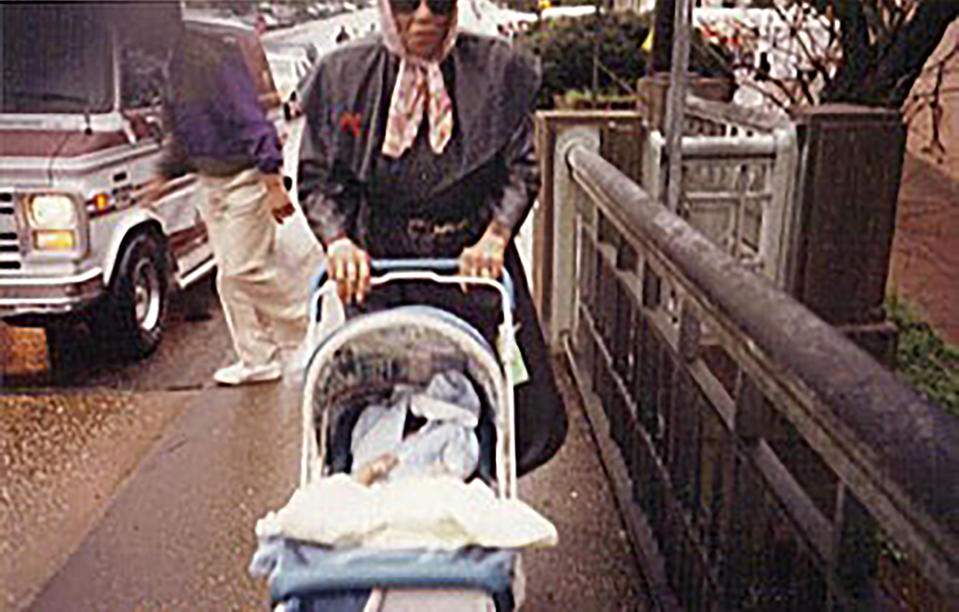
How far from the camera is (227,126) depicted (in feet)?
16.6

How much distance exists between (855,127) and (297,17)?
8.57 ft

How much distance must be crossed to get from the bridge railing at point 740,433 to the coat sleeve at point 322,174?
36.4 inches

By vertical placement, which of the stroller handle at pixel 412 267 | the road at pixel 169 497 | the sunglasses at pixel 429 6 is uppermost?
the sunglasses at pixel 429 6

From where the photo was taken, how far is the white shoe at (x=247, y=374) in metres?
5.82

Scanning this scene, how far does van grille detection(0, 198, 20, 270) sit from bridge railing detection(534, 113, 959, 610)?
288 centimetres

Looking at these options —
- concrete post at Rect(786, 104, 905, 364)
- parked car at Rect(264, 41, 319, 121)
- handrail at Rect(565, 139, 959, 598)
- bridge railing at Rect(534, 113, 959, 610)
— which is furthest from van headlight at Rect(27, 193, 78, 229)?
handrail at Rect(565, 139, 959, 598)

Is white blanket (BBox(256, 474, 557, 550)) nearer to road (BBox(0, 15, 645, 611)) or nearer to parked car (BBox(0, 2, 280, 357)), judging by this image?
road (BBox(0, 15, 645, 611))

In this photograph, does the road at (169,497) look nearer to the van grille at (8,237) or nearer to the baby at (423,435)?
the van grille at (8,237)

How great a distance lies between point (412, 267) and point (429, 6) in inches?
27.2

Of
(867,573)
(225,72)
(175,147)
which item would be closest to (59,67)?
(175,147)

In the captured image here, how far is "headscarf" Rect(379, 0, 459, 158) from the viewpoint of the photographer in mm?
2854

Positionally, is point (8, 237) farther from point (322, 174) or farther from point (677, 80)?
point (677, 80)

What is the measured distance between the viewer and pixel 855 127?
4.98m

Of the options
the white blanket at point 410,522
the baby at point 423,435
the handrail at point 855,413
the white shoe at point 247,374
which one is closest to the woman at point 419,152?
the baby at point 423,435
